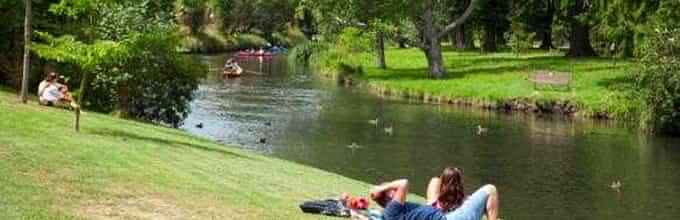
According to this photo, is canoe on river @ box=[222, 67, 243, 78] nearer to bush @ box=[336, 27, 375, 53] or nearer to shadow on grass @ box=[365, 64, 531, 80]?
bush @ box=[336, 27, 375, 53]

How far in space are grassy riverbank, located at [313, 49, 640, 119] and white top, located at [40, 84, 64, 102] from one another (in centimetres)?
2694

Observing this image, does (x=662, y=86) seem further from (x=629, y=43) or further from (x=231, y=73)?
(x=231, y=73)

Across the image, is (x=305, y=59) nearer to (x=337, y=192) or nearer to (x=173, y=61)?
(x=173, y=61)

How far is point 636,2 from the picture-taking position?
186ft

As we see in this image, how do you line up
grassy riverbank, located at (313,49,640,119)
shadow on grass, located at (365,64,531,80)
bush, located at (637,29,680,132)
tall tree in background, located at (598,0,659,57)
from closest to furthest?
bush, located at (637,29,680,132) < grassy riverbank, located at (313,49,640,119) < tall tree in background, located at (598,0,659,57) < shadow on grass, located at (365,64,531,80)

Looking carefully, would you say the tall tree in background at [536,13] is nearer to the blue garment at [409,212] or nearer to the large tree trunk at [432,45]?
the large tree trunk at [432,45]

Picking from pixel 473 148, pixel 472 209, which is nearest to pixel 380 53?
pixel 473 148

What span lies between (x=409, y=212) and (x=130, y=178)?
19.2 ft

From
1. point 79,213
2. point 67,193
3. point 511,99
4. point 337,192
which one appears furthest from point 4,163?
point 511,99

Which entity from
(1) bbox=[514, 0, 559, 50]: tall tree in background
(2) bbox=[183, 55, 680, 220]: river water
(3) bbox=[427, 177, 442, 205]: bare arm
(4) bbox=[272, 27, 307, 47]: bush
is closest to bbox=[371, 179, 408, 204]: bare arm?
(3) bbox=[427, 177, 442, 205]: bare arm

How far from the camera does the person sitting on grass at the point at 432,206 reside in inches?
527

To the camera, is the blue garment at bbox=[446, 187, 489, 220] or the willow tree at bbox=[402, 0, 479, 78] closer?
the blue garment at bbox=[446, 187, 489, 220]

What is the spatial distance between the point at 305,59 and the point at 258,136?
55.5 m

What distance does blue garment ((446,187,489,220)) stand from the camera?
1370cm
